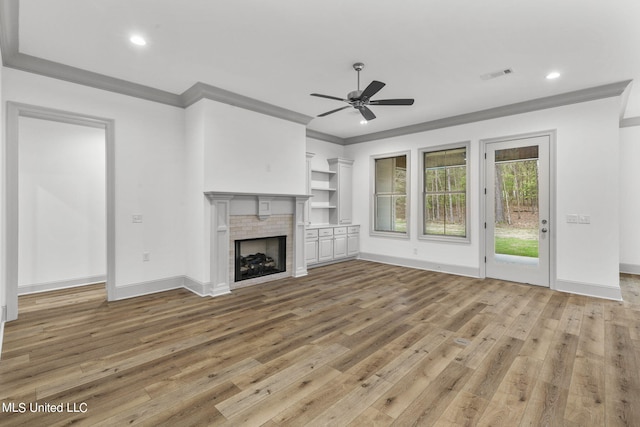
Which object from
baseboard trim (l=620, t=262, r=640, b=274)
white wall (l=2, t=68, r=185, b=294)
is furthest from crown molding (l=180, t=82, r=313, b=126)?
baseboard trim (l=620, t=262, r=640, b=274)

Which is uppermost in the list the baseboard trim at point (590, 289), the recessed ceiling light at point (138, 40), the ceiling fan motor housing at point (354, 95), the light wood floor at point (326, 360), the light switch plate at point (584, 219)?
the recessed ceiling light at point (138, 40)

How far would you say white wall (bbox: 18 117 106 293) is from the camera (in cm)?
450

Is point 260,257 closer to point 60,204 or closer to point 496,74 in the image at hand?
point 60,204

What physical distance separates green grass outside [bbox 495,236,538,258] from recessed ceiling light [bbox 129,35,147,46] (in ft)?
18.9

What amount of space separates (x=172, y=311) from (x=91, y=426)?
202cm

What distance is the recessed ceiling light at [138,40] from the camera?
3.13 m

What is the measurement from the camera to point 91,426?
5.88 feet

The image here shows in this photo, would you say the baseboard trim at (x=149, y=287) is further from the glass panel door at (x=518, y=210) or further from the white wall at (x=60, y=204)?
the glass panel door at (x=518, y=210)

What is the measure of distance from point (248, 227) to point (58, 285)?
9.85 feet

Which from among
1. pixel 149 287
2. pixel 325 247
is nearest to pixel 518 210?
pixel 325 247

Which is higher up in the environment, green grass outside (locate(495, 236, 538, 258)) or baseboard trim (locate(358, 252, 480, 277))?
green grass outside (locate(495, 236, 538, 258))

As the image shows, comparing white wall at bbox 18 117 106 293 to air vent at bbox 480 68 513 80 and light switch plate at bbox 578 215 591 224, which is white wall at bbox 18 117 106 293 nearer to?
air vent at bbox 480 68 513 80

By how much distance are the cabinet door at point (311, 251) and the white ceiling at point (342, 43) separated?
2.85m

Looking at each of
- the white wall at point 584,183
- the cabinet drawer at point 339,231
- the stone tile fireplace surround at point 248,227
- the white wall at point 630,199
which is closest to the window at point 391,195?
the cabinet drawer at point 339,231
